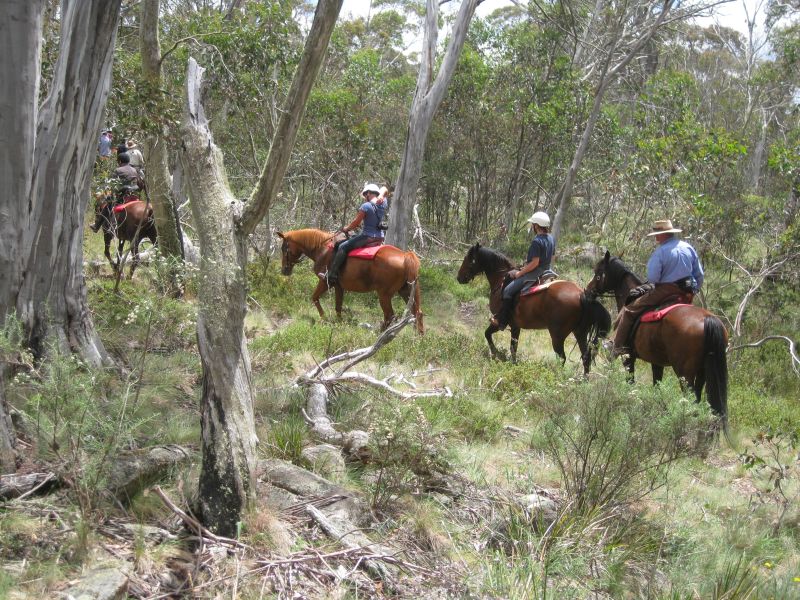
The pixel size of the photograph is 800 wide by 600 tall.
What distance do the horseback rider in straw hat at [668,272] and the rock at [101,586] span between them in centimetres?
636

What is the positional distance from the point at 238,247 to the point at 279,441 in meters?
1.69

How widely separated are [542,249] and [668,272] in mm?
2160

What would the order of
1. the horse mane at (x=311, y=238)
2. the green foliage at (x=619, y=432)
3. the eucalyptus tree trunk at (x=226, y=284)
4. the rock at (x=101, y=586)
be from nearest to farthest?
the rock at (x=101, y=586) → the eucalyptus tree trunk at (x=226, y=284) → the green foliage at (x=619, y=432) → the horse mane at (x=311, y=238)

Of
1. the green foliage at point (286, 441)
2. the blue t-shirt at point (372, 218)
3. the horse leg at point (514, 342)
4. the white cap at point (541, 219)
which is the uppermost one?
the white cap at point (541, 219)

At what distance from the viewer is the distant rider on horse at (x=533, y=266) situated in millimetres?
10156

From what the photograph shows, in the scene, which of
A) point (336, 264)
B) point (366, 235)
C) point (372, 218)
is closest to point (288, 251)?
point (336, 264)

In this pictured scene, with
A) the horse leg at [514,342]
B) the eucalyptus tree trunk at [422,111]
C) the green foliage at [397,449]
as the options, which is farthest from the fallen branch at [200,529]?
the eucalyptus tree trunk at [422,111]

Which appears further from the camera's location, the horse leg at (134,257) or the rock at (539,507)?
the horse leg at (134,257)

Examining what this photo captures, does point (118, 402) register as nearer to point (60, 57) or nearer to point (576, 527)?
point (60, 57)

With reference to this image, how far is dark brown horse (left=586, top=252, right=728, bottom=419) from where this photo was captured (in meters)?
7.77

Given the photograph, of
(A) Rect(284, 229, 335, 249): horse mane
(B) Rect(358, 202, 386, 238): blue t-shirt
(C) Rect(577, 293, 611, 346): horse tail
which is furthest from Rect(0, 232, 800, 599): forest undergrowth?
(A) Rect(284, 229, 335, 249): horse mane

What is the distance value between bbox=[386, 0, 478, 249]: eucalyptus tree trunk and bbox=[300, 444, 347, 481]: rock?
9.61 meters

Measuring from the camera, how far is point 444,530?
4754 mm

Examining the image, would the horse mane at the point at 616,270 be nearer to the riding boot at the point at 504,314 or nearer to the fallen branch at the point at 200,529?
the riding boot at the point at 504,314
